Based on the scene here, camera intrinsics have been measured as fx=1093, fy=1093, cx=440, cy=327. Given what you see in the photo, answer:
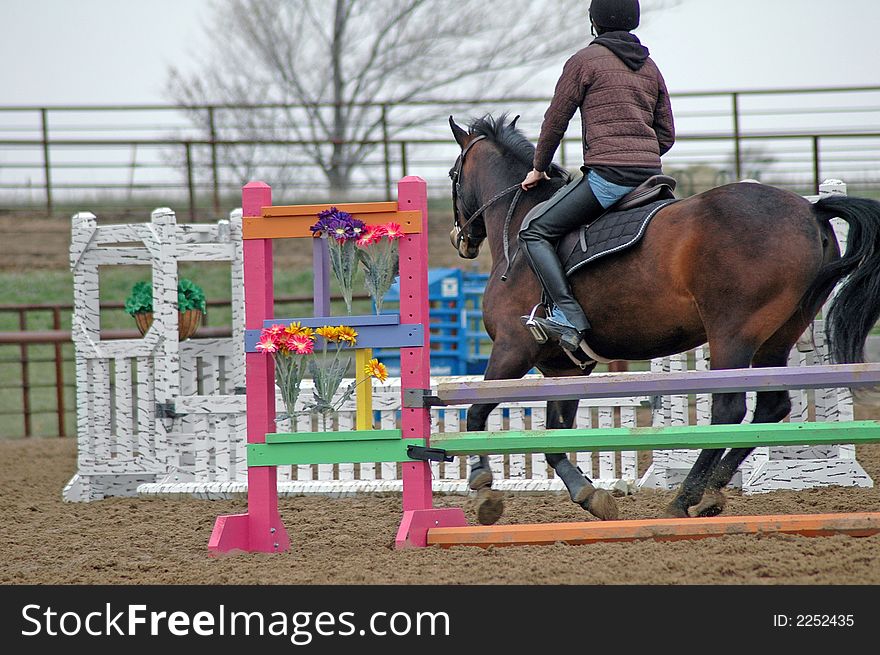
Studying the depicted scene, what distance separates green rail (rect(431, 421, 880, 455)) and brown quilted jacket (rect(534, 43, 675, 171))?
125cm

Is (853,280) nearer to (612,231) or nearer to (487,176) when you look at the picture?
(612,231)

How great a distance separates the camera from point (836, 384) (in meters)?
4.03

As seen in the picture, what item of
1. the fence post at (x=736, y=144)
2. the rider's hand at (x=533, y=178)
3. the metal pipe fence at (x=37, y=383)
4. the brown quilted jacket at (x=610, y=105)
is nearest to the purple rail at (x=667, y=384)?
the brown quilted jacket at (x=610, y=105)

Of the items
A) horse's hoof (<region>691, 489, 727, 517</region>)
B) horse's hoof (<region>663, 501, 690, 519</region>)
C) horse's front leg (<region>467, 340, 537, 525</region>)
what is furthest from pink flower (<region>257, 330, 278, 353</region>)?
horse's hoof (<region>691, 489, 727, 517</region>)

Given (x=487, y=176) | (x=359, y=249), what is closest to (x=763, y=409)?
(x=487, y=176)

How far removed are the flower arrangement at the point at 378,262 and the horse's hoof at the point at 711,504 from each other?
1.60m

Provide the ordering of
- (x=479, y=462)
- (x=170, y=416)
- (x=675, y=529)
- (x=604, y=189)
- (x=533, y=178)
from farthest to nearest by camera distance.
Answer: (x=170, y=416)
(x=533, y=178)
(x=479, y=462)
(x=604, y=189)
(x=675, y=529)

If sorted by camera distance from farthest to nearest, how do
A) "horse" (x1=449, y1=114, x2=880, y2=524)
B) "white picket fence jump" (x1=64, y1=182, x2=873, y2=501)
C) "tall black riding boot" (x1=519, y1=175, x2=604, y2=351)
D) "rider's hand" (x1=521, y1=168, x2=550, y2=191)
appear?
1. "white picket fence jump" (x1=64, y1=182, x2=873, y2=501)
2. "rider's hand" (x1=521, y1=168, x2=550, y2=191)
3. "tall black riding boot" (x1=519, y1=175, x2=604, y2=351)
4. "horse" (x1=449, y1=114, x2=880, y2=524)

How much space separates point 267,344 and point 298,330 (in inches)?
5.6

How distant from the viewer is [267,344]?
181 inches

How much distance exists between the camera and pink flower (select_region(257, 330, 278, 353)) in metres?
4.58

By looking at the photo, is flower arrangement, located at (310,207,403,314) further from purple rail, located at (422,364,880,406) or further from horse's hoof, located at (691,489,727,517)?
horse's hoof, located at (691,489,727,517)

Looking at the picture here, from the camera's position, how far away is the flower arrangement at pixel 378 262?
15.1 ft

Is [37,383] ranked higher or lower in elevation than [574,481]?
higher
